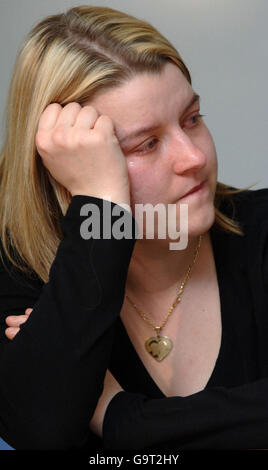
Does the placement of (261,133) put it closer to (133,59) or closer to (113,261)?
(133,59)

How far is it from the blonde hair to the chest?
16 centimetres

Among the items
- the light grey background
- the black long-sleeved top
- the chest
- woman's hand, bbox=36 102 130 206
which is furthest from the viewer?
the light grey background

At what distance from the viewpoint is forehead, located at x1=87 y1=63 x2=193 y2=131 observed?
1258mm

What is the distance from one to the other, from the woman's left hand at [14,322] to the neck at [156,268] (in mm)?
255

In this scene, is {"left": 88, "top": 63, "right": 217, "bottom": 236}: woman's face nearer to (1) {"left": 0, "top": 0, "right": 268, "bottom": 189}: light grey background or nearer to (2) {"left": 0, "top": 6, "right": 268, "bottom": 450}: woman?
(2) {"left": 0, "top": 6, "right": 268, "bottom": 450}: woman

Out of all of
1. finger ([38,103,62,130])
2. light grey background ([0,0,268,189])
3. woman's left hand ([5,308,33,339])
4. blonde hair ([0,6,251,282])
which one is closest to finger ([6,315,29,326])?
woman's left hand ([5,308,33,339])

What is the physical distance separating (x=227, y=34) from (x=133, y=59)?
3.83ft

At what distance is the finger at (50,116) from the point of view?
1304 mm

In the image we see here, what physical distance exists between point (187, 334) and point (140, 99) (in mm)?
473

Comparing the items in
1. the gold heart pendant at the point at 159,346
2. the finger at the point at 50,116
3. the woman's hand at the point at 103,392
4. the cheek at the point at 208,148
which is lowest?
the gold heart pendant at the point at 159,346

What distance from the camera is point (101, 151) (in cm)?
124

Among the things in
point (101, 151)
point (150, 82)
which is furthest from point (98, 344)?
point (150, 82)

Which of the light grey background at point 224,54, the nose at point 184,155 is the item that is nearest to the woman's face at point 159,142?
the nose at point 184,155

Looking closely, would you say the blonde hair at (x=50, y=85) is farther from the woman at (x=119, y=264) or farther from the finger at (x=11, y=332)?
the finger at (x=11, y=332)
